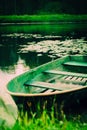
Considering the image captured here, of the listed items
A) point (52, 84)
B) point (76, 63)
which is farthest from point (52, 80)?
point (76, 63)

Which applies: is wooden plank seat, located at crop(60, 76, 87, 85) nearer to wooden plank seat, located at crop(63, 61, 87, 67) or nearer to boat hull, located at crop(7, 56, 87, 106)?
boat hull, located at crop(7, 56, 87, 106)

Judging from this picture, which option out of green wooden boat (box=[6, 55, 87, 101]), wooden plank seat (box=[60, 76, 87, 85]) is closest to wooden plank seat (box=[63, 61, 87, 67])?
green wooden boat (box=[6, 55, 87, 101])

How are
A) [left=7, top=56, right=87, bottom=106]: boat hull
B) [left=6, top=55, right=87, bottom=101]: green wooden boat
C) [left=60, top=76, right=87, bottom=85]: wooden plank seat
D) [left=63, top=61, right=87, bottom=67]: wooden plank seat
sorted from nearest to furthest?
[left=7, top=56, right=87, bottom=106]: boat hull < [left=6, top=55, right=87, bottom=101]: green wooden boat < [left=60, top=76, right=87, bottom=85]: wooden plank seat < [left=63, top=61, right=87, bottom=67]: wooden plank seat

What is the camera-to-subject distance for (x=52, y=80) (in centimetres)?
789

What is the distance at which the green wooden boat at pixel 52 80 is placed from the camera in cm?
618

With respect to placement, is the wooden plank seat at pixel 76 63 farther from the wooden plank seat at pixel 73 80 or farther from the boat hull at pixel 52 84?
the wooden plank seat at pixel 73 80

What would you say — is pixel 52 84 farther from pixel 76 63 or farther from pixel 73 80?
pixel 76 63

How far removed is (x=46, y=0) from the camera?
6200cm

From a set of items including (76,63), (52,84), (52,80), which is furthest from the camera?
(76,63)

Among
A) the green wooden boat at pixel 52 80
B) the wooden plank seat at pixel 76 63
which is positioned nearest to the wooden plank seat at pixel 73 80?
the green wooden boat at pixel 52 80

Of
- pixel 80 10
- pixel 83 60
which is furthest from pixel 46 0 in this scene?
pixel 83 60

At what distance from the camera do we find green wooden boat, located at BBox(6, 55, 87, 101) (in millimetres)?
6184

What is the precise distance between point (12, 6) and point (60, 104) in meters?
53.5

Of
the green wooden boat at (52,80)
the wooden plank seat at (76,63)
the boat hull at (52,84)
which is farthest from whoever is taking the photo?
the wooden plank seat at (76,63)
